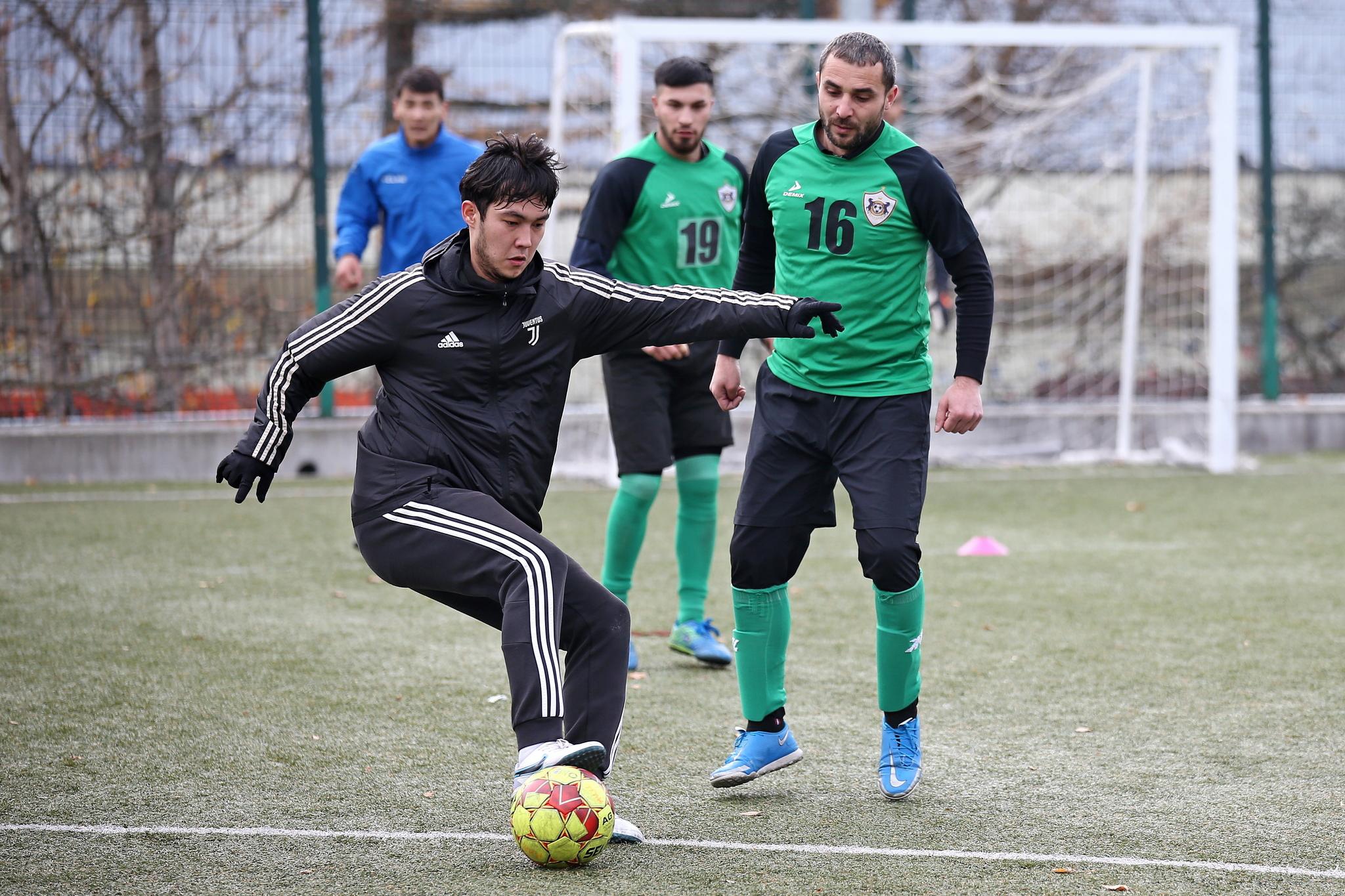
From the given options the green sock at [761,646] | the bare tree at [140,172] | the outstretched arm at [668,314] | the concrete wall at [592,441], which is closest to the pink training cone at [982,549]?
the concrete wall at [592,441]

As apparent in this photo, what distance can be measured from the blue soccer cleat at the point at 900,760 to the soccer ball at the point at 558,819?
920mm

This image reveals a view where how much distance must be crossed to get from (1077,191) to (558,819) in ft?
33.3

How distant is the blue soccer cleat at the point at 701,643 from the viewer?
5.55 m

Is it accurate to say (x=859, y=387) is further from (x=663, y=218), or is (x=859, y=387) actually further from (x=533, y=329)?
(x=663, y=218)

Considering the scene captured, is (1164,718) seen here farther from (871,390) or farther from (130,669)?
(130,669)

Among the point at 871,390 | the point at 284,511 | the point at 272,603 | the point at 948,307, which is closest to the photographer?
the point at 871,390

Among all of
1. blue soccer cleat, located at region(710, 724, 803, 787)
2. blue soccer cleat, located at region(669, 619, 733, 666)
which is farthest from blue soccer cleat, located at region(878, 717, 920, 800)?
blue soccer cleat, located at region(669, 619, 733, 666)

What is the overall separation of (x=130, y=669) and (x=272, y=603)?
128 cm

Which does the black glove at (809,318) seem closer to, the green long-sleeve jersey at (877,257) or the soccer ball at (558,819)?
the green long-sleeve jersey at (877,257)

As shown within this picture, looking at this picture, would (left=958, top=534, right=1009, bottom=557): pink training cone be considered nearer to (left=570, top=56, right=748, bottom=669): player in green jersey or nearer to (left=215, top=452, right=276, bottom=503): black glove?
(left=570, top=56, right=748, bottom=669): player in green jersey

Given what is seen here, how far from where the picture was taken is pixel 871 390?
3.98 m

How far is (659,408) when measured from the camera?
5598mm

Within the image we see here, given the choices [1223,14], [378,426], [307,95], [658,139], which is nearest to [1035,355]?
[1223,14]

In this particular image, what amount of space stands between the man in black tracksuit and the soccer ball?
0.13 metres
